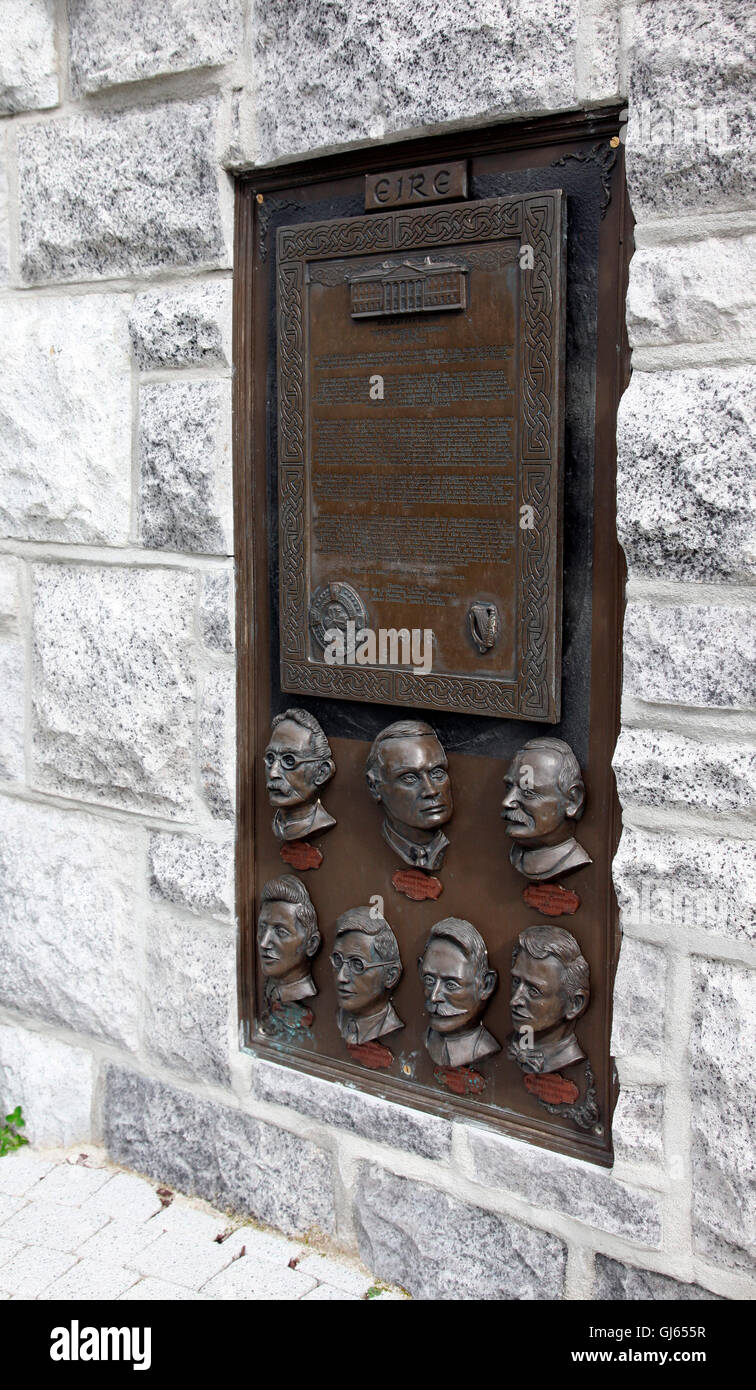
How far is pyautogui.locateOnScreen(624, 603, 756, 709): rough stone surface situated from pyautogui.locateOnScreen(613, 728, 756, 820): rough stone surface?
74mm

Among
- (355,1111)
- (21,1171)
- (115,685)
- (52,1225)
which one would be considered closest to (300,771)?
(115,685)

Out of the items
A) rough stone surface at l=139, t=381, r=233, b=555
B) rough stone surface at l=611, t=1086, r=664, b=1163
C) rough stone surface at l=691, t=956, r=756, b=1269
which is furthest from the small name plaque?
rough stone surface at l=611, t=1086, r=664, b=1163

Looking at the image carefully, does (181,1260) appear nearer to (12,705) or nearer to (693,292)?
(12,705)

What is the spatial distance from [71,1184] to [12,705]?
3.97 ft

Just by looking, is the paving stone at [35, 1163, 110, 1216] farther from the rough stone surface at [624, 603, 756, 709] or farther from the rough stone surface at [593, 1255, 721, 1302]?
the rough stone surface at [624, 603, 756, 709]

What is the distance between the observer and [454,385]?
2.41m

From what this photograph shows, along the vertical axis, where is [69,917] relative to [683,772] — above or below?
below

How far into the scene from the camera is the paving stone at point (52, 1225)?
279 centimetres

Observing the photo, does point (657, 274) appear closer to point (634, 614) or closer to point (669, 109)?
point (669, 109)

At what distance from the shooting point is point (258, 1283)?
8.68ft

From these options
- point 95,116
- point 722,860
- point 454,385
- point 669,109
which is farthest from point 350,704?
point 95,116

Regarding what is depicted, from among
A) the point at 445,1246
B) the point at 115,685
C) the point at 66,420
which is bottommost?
the point at 445,1246

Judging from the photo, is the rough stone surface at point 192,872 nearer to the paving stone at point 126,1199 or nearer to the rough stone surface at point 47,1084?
the rough stone surface at point 47,1084

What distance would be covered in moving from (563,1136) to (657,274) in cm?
166
